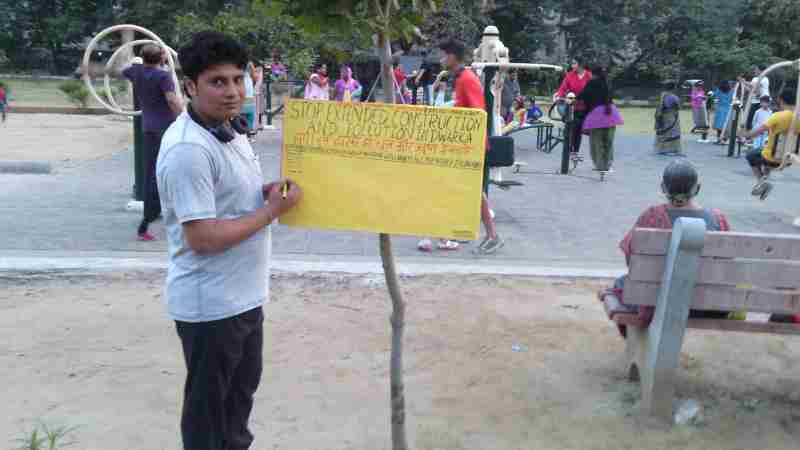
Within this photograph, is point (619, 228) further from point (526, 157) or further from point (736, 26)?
point (736, 26)

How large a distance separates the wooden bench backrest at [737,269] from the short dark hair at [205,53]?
75.5 inches

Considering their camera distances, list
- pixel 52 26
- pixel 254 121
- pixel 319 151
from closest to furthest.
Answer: pixel 319 151 → pixel 254 121 → pixel 52 26

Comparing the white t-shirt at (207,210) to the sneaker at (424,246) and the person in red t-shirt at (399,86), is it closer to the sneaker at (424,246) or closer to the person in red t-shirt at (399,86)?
the person in red t-shirt at (399,86)

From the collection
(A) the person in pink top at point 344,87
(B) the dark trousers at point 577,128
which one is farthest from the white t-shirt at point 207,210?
(A) the person in pink top at point 344,87

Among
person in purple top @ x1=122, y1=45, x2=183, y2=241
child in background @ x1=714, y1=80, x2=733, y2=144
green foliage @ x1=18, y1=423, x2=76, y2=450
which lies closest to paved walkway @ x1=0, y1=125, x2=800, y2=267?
person in purple top @ x1=122, y1=45, x2=183, y2=241

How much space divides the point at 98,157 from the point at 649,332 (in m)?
10.8

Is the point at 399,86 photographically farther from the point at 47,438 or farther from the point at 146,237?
the point at 47,438

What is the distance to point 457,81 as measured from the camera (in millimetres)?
6441

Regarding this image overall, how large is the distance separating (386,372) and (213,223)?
2.02 metres

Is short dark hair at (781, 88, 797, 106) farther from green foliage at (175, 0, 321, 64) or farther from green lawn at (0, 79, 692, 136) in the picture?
green lawn at (0, 79, 692, 136)

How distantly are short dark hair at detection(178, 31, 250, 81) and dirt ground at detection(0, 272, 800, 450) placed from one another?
5.54 feet

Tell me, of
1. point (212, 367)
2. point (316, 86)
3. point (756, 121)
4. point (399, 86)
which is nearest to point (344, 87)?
point (316, 86)

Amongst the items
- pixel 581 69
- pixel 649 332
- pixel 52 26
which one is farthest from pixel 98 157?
pixel 52 26

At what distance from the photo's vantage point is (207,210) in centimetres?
227
